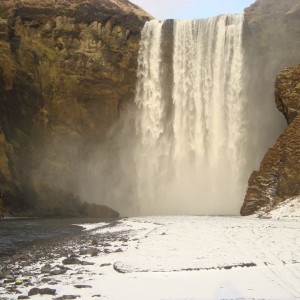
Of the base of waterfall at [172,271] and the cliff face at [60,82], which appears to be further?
the cliff face at [60,82]

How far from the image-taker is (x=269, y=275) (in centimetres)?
941

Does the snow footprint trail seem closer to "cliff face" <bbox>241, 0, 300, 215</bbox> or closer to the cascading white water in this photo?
the cascading white water

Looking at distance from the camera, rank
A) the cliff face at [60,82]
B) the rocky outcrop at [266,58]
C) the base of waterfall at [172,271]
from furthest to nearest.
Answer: the cliff face at [60,82] < the rocky outcrop at [266,58] < the base of waterfall at [172,271]

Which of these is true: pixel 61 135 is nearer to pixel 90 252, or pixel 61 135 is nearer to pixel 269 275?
pixel 90 252

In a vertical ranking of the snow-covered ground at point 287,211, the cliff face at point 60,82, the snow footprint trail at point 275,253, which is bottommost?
the snow-covered ground at point 287,211

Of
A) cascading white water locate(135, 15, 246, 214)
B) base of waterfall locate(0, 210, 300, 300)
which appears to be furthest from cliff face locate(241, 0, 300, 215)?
base of waterfall locate(0, 210, 300, 300)

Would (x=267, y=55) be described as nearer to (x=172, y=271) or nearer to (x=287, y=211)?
(x=287, y=211)

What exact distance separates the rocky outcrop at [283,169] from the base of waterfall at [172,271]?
14.6m

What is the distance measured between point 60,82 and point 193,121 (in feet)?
46.7

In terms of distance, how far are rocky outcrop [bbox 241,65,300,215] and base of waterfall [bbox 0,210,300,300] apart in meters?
14.6

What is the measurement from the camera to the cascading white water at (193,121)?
43.6 meters

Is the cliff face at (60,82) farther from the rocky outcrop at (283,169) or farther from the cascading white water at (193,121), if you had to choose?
the rocky outcrop at (283,169)

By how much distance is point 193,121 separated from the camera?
4647 cm

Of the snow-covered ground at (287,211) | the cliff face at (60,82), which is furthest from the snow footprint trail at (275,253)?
the cliff face at (60,82)
